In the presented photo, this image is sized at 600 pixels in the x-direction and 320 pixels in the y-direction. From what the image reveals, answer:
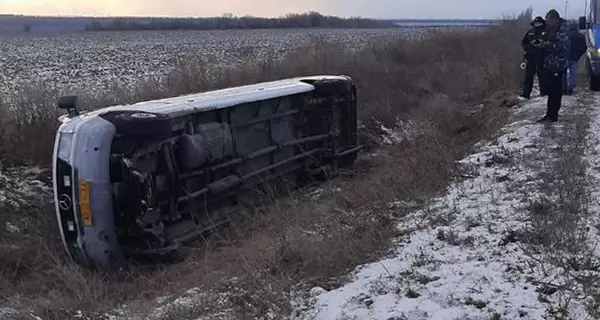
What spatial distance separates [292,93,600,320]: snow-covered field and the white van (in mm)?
2427

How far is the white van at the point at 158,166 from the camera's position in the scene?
21.9 ft

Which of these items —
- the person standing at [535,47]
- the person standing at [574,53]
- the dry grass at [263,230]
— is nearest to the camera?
the dry grass at [263,230]

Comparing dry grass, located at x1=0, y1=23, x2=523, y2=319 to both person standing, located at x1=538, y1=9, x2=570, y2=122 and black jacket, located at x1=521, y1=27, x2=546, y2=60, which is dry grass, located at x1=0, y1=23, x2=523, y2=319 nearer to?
person standing, located at x1=538, y1=9, x2=570, y2=122

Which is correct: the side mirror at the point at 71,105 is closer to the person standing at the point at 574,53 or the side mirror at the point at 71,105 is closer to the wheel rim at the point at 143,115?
the wheel rim at the point at 143,115

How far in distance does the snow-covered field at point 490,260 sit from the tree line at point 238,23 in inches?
2833

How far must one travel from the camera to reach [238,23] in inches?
3248

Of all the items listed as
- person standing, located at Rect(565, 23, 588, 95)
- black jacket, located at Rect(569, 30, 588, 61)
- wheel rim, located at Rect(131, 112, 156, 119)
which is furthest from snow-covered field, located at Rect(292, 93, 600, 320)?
black jacket, located at Rect(569, 30, 588, 61)

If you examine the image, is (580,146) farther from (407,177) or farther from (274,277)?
(274,277)

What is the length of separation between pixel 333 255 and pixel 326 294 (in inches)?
30.0

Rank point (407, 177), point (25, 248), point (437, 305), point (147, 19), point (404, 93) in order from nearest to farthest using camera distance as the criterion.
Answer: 1. point (437, 305)
2. point (25, 248)
3. point (407, 177)
4. point (404, 93)
5. point (147, 19)

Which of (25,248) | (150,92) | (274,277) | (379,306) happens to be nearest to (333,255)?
(274,277)

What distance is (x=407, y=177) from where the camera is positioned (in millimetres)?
8141

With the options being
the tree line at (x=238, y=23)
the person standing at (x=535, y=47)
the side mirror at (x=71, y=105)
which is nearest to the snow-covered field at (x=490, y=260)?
the side mirror at (x=71, y=105)

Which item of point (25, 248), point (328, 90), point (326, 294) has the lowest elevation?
point (25, 248)
